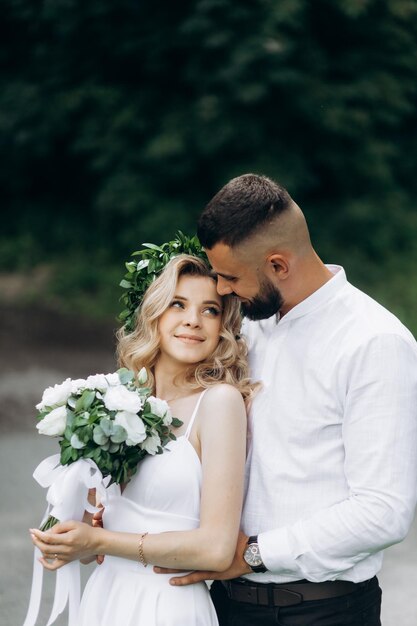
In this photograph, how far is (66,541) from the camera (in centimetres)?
292

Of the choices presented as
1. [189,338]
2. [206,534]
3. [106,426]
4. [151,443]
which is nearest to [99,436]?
[106,426]

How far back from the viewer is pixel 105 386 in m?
3.12

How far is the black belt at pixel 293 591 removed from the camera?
295cm

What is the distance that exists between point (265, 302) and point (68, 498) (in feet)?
2.65

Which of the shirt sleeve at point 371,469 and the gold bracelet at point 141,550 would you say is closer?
the shirt sleeve at point 371,469

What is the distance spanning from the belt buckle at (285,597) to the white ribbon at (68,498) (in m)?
0.58

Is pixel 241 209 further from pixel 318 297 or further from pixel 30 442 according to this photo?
pixel 30 442

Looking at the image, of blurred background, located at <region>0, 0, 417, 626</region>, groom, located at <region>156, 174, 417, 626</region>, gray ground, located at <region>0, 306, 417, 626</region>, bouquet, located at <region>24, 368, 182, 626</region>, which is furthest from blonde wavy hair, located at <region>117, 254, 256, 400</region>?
blurred background, located at <region>0, 0, 417, 626</region>

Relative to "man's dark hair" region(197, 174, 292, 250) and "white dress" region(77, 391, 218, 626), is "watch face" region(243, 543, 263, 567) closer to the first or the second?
"white dress" region(77, 391, 218, 626)

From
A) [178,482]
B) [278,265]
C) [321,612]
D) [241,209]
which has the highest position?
[241,209]

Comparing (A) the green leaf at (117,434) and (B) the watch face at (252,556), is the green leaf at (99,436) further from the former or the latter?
(B) the watch face at (252,556)

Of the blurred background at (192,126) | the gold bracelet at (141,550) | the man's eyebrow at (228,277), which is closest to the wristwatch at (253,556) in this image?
the gold bracelet at (141,550)

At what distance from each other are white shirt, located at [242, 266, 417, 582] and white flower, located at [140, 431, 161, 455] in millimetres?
283

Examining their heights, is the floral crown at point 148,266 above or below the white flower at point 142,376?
above
